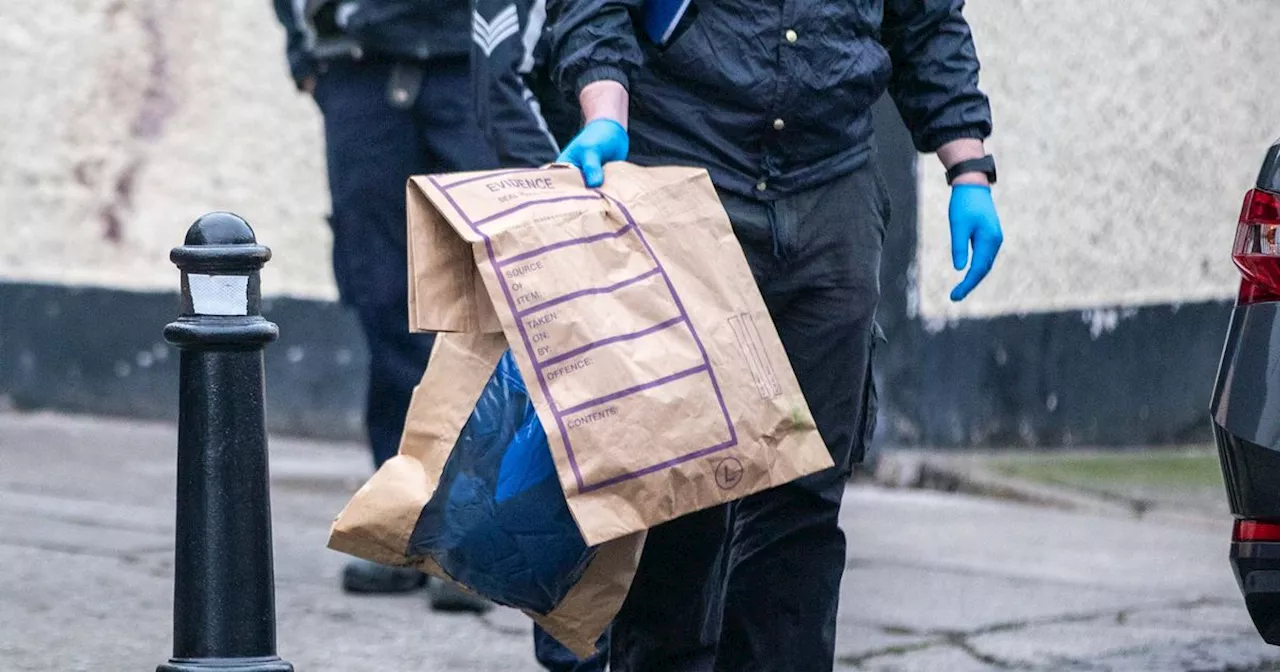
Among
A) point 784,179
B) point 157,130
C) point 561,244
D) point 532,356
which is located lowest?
point 532,356

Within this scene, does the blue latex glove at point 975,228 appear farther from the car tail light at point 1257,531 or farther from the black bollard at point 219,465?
the black bollard at point 219,465

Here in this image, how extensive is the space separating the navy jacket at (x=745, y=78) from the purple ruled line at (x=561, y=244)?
0.84ft

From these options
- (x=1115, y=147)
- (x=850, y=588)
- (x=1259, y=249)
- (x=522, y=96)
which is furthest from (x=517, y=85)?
(x=1115, y=147)

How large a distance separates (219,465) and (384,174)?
1.66m

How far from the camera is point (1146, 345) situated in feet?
23.8

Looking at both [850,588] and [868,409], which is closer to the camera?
[868,409]

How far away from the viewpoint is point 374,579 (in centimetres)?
428

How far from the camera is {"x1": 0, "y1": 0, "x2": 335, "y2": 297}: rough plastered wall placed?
22.5ft

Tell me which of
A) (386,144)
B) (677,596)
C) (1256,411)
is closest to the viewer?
(677,596)

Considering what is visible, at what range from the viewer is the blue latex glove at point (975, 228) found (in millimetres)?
2863

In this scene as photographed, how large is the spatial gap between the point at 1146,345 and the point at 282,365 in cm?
318

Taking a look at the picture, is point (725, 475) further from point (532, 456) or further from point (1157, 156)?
point (1157, 156)

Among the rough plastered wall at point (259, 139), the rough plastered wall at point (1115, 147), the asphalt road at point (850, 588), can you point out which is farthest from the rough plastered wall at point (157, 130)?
the rough plastered wall at point (1115, 147)

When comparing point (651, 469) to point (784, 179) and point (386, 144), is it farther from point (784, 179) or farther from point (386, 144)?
point (386, 144)
